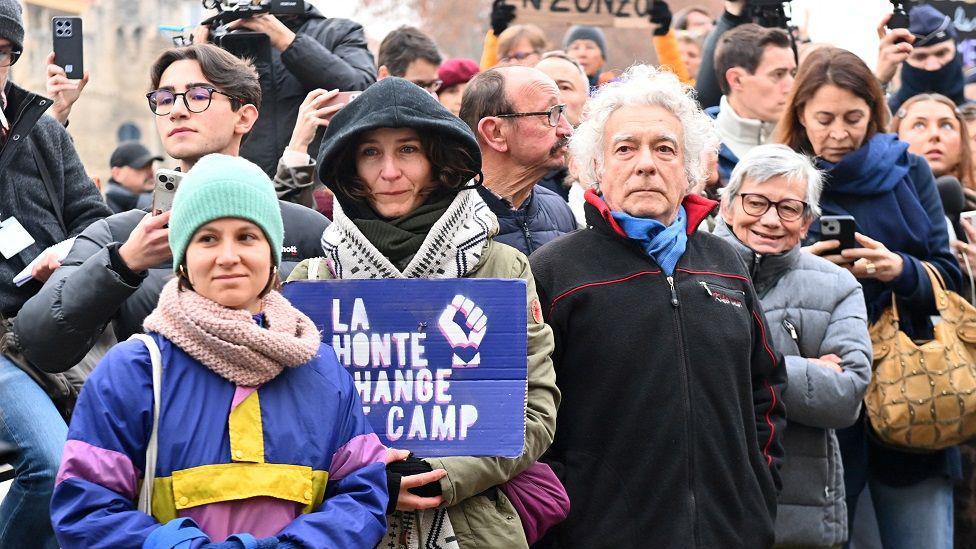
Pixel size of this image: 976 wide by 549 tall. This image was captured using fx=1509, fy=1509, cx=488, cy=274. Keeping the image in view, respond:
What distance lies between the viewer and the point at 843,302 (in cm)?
594

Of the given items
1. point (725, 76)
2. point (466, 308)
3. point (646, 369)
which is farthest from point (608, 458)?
point (725, 76)

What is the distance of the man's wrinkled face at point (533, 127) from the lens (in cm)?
581

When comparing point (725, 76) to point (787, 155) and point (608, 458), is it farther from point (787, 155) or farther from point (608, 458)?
point (608, 458)

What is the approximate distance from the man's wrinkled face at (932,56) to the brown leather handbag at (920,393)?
A: 10.9 feet

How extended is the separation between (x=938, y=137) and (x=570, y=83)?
218 centimetres

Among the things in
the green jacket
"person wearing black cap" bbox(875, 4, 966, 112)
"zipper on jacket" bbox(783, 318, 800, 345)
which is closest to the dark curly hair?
the green jacket

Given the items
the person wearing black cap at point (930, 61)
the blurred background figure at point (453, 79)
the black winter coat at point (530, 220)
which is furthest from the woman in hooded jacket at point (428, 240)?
the person wearing black cap at point (930, 61)

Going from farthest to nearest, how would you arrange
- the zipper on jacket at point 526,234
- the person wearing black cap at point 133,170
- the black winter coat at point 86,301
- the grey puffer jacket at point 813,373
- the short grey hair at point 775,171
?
the person wearing black cap at point 133,170 → the short grey hair at point 775,171 → the grey puffer jacket at point 813,373 → the zipper on jacket at point 526,234 → the black winter coat at point 86,301

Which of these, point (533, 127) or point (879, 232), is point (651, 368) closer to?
point (533, 127)

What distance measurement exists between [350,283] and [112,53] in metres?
70.0

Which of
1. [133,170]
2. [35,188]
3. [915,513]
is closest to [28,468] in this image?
[35,188]

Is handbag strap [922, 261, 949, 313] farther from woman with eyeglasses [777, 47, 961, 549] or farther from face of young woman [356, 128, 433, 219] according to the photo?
face of young woman [356, 128, 433, 219]

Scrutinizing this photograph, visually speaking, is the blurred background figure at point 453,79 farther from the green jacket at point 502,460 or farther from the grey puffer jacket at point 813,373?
the green jacket at point 502,460

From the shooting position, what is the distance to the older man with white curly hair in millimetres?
4715
